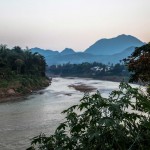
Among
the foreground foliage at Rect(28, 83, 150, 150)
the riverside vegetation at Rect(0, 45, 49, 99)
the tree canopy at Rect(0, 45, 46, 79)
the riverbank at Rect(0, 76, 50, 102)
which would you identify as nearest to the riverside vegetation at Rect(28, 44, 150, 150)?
the foreground foliage at Rect(28, 83, 150, 150)

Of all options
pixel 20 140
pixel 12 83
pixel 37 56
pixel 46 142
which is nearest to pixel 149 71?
pixel 46 142

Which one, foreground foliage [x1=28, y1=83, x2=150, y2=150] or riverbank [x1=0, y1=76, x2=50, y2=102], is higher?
foreground foliage [x1=28, y1=83, x2=150, y2=150]

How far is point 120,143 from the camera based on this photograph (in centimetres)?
329

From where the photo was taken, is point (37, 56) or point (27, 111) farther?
point (37, 56)

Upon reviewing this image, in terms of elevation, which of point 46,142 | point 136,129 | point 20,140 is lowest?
point 20,140

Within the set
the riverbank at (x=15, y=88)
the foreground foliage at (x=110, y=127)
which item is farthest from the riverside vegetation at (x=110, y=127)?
the riverbank at (x=15, y=88)

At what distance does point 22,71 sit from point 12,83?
1760 centimetres

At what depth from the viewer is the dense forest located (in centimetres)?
12188

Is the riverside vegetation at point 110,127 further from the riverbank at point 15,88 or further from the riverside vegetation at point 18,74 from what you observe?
the riverside vegetation at point 18,74

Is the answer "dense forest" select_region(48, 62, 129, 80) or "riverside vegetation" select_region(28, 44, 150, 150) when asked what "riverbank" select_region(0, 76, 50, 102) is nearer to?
"riverside vegetation" select_region(28, 44, 150, 150)

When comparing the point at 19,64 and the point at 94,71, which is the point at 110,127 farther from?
the point at 94,71

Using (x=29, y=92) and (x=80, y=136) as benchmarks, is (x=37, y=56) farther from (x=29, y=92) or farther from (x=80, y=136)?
(x=80, y=136)

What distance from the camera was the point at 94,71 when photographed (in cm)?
13450

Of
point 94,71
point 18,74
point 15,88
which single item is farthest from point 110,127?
point 94,71
